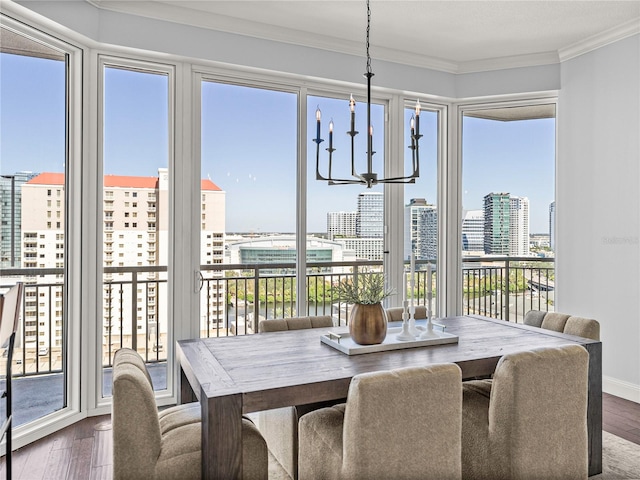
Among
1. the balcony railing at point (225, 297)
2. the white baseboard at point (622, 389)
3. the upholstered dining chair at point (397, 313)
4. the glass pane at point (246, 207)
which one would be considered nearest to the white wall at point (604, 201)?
the white baseboard at point (622, 389)

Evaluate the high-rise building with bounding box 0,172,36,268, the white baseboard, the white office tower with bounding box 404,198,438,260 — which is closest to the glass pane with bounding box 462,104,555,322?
the white office tower with bounding box 404,198,438,260

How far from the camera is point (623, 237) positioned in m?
3.58

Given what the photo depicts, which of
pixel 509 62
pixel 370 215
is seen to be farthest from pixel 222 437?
pixel 509 62

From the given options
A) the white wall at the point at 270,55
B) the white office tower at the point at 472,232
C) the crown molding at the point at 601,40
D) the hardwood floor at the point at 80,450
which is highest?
the crown molding at the point at 601,40

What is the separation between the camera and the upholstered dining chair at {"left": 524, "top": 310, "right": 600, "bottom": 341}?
8.61 feet

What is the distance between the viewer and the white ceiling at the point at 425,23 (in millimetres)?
3191

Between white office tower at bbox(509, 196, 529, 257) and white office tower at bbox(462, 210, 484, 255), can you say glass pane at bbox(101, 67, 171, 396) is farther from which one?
white office tower at bbox(509, 196, 529, 257)

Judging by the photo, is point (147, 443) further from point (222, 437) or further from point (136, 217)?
point (136, 217)

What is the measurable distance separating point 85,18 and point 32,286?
1.74 metres

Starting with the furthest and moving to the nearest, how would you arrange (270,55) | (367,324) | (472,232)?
(472,232)
(270,55)
(367,324)

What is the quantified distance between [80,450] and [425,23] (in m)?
3.67

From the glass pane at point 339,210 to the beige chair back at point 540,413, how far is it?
6.45 ft

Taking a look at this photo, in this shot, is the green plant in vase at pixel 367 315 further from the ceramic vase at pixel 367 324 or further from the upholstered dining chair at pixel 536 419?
the upholstered dining chair at pixel 536 419

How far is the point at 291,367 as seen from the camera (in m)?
2.00
